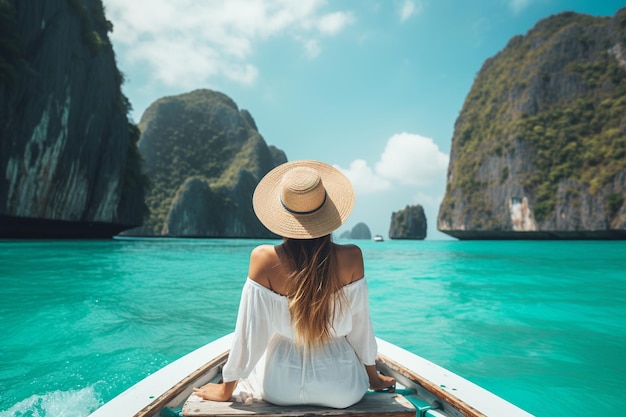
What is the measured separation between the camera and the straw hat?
1663mm

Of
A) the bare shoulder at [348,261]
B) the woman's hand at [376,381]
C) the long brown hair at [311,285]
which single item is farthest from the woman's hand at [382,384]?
the bare shoulder at [348,261]

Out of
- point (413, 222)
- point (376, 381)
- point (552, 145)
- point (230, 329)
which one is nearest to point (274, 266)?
point (376, 381)

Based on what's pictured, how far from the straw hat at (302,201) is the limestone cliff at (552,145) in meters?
57.5

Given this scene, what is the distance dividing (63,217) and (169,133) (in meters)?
77.0

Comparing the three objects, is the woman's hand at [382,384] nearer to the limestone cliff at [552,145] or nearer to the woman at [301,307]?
the woman at [301,307]

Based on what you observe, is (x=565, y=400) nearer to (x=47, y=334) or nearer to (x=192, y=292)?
(x=47, y=334)

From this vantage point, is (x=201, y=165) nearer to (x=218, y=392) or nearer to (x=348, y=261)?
(x=218, y=392)

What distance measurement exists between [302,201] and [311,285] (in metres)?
0.39

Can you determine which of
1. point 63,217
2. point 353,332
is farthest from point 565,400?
point 63,217

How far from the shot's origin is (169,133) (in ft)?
326

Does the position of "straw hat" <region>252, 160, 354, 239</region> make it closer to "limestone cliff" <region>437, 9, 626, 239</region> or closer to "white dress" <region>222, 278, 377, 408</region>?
"white dress" <region>222, 278, 377, 408</region>

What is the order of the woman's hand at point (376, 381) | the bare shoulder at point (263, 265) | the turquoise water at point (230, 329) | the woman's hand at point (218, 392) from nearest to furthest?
the bare shoulder at point (263, 265) → the woman's hand at point (218, 392) → the woman's hand at point (376, 381) → the turquoise water at point (230, 329)

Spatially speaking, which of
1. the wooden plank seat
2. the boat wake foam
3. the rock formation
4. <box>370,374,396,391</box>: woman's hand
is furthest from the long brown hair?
the rock formation

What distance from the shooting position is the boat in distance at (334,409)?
5.61 ft
